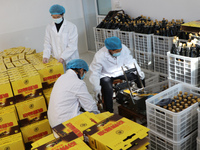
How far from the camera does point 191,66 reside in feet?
9.25

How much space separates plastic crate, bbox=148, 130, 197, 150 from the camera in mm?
2414

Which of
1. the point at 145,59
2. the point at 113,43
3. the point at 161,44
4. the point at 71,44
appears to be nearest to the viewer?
the point at 113,43

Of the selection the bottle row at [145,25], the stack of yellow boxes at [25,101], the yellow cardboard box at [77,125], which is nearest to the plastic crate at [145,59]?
the bottle row at [145,25]

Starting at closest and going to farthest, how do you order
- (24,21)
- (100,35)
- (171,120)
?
(171,120) → (100,35) → (24,21)

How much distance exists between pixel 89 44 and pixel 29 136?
5.01m

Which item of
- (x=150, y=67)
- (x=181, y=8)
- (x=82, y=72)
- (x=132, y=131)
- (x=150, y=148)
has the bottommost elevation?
(x=150, y=148)

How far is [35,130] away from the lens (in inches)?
118

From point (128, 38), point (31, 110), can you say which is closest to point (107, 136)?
point (31, 110)

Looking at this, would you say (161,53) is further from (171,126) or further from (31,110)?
(31,110)

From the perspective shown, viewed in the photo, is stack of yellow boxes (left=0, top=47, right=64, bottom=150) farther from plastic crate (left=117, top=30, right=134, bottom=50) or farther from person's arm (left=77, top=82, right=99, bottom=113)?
plastic crate (left=117, top=30, right=134, bottom=50)

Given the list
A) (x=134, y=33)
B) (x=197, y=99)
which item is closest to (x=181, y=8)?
(x=134, y=33)

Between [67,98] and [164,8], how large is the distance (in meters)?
3.26

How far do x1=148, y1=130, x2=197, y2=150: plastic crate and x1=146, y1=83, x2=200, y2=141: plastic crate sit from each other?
1.7 inches

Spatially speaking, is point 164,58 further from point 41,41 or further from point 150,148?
point 41,41
